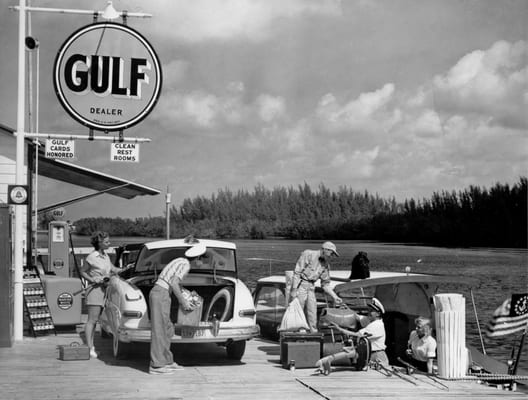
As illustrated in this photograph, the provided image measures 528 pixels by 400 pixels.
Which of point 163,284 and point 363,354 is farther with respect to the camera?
point 363,354

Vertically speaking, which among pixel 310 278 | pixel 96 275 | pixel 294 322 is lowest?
pixel 294 322

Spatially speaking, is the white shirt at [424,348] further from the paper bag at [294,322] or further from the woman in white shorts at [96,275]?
the woman in white shorts at [96,275]

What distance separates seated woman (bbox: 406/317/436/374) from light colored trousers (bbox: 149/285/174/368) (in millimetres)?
3209

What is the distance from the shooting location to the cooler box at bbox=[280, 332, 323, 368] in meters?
10.3

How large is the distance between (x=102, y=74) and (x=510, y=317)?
7.48 meters

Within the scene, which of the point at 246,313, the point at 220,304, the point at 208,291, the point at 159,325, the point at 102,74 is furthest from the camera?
the point at 102,74

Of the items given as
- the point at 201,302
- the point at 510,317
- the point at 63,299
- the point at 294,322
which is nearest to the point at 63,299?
the point at 63,299

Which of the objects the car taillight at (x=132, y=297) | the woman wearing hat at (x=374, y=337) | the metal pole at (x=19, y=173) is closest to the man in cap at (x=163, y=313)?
the car taillight at (x=132, y=297)

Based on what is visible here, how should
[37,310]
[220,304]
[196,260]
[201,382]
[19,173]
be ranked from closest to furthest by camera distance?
[201,382] → [220,304] → [196,260] → [19,173] → [37,310]

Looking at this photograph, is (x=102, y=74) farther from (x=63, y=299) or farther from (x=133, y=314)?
(x=133, y=314)

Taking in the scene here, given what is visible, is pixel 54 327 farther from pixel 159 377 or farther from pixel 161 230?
pixel 161 230

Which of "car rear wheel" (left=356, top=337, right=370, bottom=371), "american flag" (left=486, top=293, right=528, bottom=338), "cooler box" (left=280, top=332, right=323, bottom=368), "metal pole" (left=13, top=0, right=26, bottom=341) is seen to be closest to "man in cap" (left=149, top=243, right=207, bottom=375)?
"cooler box" (left=280, top=332, right=323, bottom=368)

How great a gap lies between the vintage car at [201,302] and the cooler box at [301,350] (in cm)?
48

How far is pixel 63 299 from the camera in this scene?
1390cm
